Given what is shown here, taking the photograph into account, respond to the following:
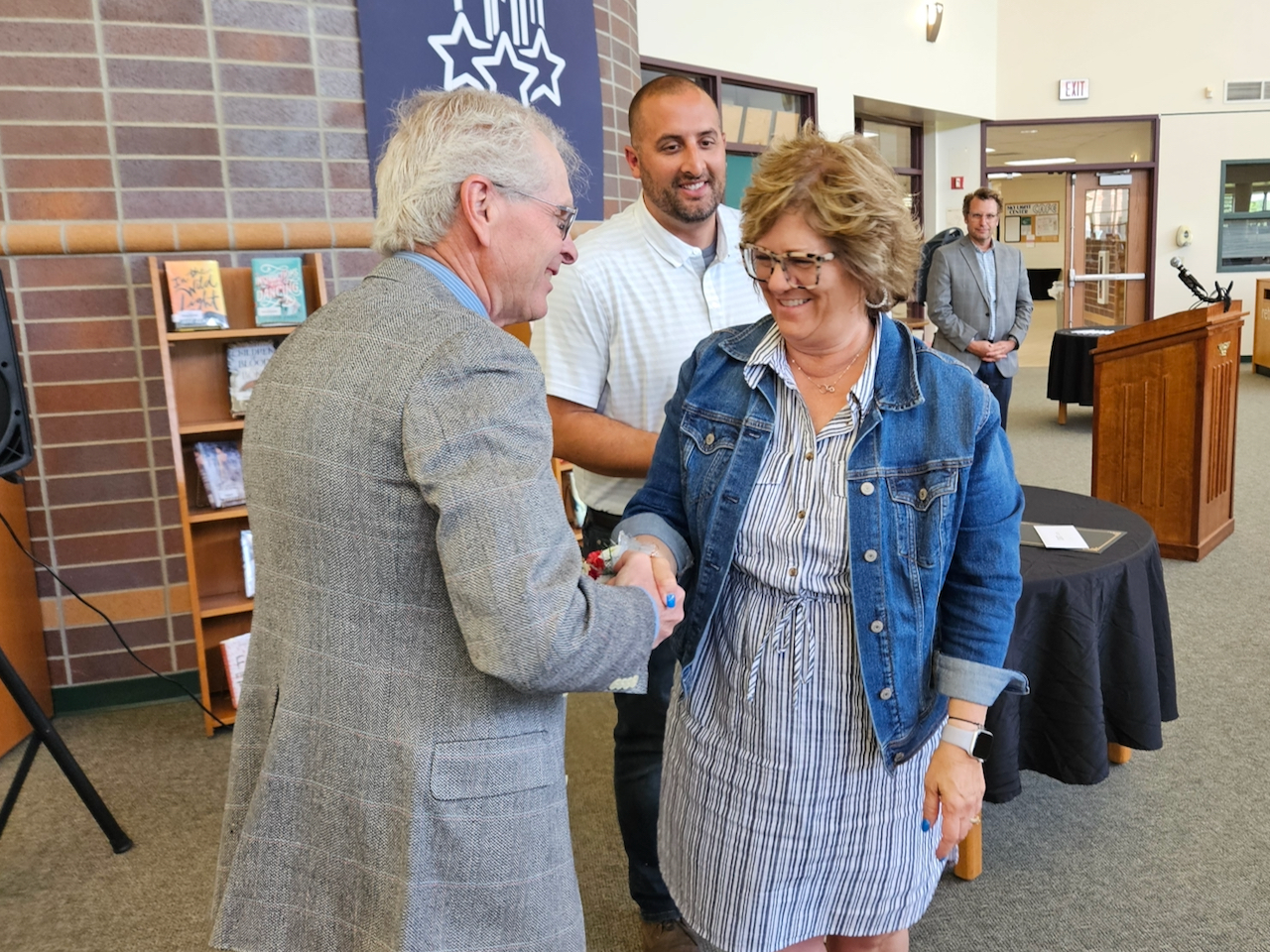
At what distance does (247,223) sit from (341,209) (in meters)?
0.33

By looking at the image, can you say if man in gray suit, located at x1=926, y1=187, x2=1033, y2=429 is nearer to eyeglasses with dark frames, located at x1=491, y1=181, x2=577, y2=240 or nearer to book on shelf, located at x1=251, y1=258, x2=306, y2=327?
book on shelf, located at x1=251, y1=258, x2=306, y2=327

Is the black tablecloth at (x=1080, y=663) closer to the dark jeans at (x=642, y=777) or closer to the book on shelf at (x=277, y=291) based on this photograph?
the dark jeans at (x=642, y=777)

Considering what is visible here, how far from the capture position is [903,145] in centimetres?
1078

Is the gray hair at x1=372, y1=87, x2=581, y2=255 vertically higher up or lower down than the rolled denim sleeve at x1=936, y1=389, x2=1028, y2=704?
higher up

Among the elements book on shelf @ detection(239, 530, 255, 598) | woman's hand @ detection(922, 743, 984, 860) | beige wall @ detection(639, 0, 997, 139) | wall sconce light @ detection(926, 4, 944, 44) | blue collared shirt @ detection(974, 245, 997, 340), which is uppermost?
wall sconce light @ detection(926, 4, 944, 44)

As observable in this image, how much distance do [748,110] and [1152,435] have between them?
4.27 metres

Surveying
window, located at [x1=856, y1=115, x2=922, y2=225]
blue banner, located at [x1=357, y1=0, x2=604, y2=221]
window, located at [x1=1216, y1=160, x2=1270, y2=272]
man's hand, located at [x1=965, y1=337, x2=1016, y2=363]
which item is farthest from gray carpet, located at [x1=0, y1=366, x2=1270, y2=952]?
window, located at [x1=1216, y1=160, x2=1270, y2=272]

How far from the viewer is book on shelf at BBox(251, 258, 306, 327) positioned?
11.4 ft

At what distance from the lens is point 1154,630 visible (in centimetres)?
262

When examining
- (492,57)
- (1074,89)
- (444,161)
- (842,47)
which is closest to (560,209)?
(444,161)

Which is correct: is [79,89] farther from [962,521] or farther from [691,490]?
[962,521]

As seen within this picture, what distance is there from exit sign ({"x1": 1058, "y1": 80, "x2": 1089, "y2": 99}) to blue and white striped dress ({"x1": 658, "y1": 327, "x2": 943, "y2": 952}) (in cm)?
1103

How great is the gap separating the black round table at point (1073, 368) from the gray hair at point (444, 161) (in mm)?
7600

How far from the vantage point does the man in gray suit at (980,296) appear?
6.21 meters
